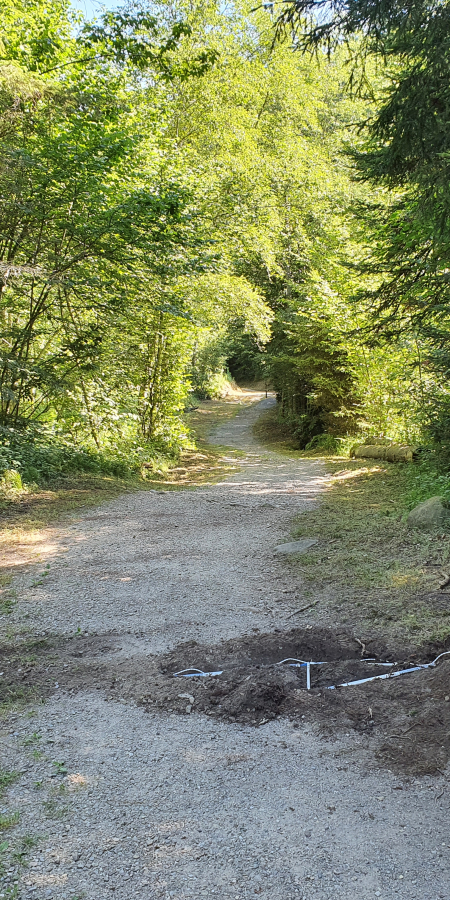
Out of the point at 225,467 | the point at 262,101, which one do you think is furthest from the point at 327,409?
the point at 262,101

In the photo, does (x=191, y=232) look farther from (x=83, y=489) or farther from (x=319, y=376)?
(x=319, y=376)

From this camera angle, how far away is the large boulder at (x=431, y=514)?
702 centimetres

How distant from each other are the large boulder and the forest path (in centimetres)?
265

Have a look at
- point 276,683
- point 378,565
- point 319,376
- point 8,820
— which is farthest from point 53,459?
point 8,820

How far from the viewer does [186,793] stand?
2.87 metres

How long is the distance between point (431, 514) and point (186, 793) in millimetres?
5145

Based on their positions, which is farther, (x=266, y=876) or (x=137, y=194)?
(x=137, y=194)

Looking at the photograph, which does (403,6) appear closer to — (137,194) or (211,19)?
(137,194)

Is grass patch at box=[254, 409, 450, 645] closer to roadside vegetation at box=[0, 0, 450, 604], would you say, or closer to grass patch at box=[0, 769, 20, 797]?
roadside vegetation at box=[0, 0, 450, 604]

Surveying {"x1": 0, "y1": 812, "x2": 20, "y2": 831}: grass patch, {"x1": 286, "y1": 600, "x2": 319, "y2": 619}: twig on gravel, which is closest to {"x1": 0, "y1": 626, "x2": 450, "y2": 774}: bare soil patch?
{"x1": 286, "y1": 600, "x2": 319, "y2": 619}: twig on gravel

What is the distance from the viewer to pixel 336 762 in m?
3.07

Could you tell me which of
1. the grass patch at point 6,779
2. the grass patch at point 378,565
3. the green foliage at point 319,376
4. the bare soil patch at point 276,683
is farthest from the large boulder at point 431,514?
the green foliage at point 319,376

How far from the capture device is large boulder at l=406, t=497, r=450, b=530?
276 inches

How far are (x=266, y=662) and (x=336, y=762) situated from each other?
1.19 meters
